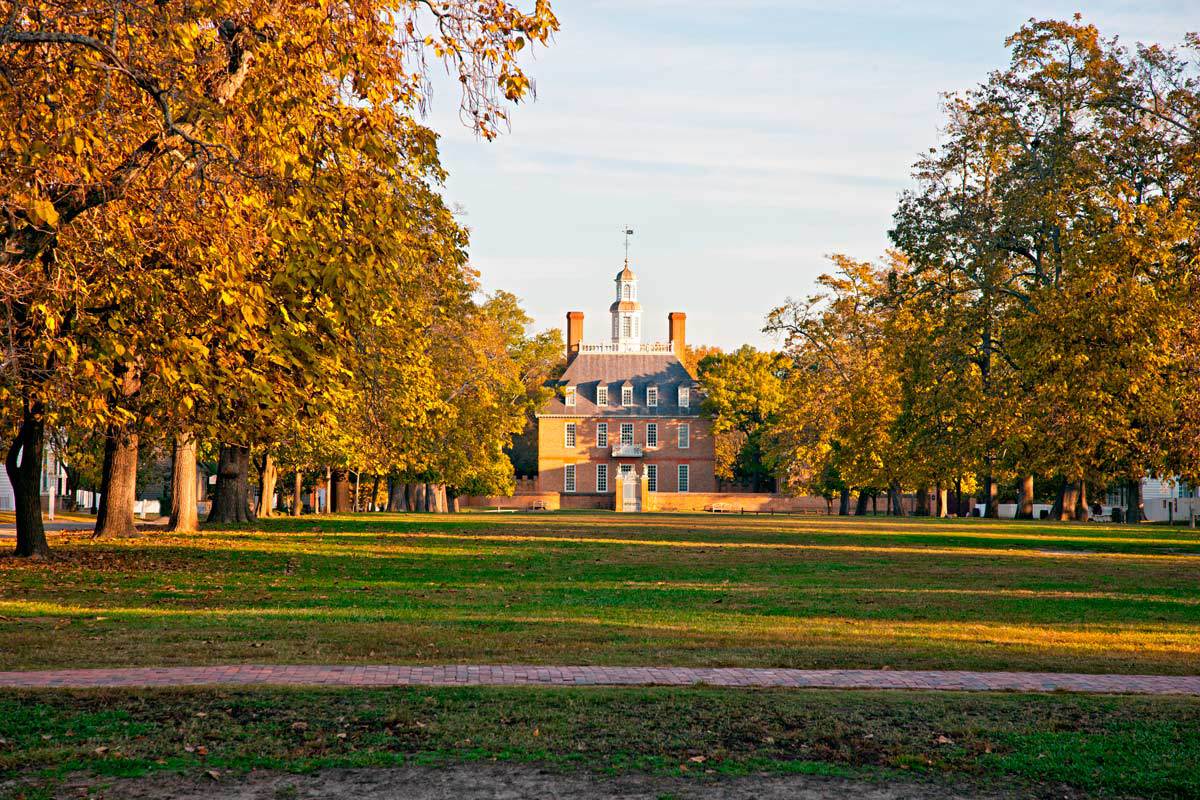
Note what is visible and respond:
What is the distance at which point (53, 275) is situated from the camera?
Answer: 487 inches

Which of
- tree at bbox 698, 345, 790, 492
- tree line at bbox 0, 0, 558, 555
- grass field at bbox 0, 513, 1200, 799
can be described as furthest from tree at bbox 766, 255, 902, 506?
tree line at bbox 0, 0, 558, 555

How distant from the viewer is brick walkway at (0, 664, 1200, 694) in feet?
31.5

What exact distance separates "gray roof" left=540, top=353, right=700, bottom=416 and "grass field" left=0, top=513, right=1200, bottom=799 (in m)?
67.6

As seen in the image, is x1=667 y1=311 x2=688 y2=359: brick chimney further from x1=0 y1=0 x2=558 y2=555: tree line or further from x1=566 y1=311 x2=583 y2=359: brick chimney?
x1=0 y1=0 x2=558 y2=555: tree line

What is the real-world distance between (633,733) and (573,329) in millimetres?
Result: 91506

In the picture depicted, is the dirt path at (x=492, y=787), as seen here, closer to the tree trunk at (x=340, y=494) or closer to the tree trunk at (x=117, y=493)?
the tree trunk at (x=117, y=493)

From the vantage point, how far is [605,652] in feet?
38.4

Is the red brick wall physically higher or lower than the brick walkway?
higher

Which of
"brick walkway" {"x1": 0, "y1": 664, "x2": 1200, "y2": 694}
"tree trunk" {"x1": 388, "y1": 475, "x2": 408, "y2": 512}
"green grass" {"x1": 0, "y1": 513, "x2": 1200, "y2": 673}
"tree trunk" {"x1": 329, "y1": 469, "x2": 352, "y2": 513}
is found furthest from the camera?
"tree trunk" {"x1": 388, "y1": 475, "x2": 408, "y2": 512}

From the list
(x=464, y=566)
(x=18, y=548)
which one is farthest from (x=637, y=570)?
(x=18, y=548)

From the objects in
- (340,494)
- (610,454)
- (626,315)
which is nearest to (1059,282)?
(340,494)

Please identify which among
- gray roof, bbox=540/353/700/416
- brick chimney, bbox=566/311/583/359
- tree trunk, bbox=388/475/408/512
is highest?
brick chimney, bbox=566/311/583/359

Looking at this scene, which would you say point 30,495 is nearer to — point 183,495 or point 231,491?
point 183,495

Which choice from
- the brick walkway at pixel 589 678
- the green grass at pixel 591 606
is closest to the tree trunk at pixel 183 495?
the green grass at pixel 591 606
